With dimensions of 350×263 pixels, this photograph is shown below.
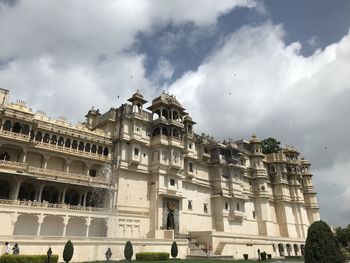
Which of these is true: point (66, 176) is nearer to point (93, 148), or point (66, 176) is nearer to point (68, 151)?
point (68, 151)

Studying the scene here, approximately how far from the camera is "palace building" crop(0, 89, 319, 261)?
34.8 metres

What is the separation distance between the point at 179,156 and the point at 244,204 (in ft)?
63.7

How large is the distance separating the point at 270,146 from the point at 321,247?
68221 mm

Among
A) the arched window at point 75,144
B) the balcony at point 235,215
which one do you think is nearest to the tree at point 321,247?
the arched window at point 75,144

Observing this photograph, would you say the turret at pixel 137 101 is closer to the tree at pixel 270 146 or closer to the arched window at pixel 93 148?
the arched window at pixel 93 148

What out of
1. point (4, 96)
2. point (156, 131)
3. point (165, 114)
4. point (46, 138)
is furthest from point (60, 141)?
point (165, 114)

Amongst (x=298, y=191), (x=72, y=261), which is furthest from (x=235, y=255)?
(x=298, y=191)

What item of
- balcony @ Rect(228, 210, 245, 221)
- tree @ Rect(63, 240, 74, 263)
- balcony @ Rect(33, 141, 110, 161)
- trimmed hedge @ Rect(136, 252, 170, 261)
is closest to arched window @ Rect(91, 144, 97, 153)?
balcony @ Rect(33, 141, 110, 161)

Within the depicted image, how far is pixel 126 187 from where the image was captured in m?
43.9

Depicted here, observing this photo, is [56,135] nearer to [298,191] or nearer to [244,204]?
[244,204]

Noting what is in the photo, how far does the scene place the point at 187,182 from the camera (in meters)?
52.9

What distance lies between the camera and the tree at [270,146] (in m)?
83.4

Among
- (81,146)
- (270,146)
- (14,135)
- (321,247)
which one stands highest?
(270,146)

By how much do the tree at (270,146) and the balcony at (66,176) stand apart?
51364mm
